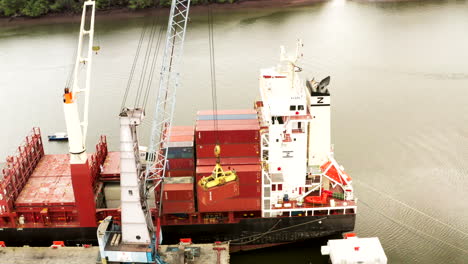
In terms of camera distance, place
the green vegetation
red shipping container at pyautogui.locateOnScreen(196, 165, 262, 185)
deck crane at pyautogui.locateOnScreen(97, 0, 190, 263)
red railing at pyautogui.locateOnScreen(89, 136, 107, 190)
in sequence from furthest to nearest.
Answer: the green vegetation, red railing at pyautogui.locateOnScreen(89, 136, 107, 190), red shipping container at pyautogui.locateOnScreen(196, 165, 262, 185), deck crane at pyautogui.locateOnScreen(97, 0, 190, 263)

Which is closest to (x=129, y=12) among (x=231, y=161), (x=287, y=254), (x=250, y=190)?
(x=231, y=161)

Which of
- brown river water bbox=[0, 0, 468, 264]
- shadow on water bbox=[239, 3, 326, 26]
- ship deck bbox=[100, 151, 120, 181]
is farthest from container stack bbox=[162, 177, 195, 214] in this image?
shadow on water bbox=[239, 3, 326, 26]

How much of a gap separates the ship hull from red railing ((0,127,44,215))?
1.77 meters

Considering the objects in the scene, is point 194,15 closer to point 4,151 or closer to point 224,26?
point 224,26

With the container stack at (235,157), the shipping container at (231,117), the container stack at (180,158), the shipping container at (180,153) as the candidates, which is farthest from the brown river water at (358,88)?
the shipping container at (231,117)

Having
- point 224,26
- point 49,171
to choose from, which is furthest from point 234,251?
point 224,26

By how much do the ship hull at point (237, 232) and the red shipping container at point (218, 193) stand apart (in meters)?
1.78

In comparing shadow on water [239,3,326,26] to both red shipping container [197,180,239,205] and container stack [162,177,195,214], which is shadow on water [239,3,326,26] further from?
red shipping container [197,180,239,205]

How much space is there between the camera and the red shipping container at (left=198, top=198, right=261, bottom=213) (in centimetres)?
2416

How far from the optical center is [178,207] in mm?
24203

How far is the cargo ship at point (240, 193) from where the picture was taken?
2416 centimetres

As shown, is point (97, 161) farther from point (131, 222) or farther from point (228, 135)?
point (228, 135)

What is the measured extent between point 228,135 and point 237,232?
16.9 ft

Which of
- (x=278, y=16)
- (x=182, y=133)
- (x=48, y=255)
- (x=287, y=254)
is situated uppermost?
(x=278, y=16)
